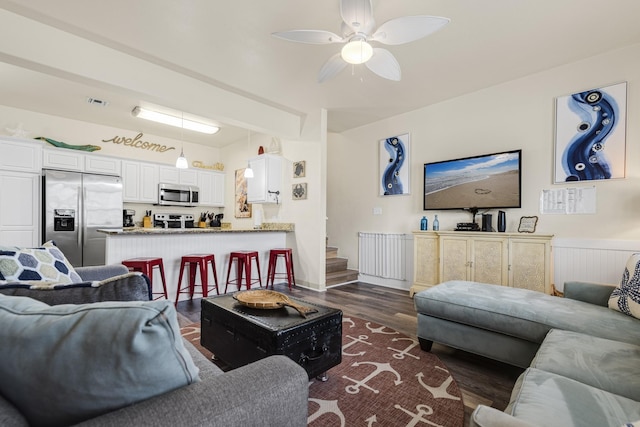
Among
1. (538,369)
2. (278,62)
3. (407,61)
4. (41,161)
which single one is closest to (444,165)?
(407,61)

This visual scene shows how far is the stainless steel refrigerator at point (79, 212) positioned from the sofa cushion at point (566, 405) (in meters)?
5.01

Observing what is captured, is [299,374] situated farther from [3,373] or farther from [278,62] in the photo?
[278,62]

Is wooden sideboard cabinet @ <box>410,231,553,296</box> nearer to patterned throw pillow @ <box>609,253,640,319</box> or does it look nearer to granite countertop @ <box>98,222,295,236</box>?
patterned throw pillow @ <box>609,253,640,319</box>

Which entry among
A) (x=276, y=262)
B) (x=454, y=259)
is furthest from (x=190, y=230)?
(x=454, y=259)

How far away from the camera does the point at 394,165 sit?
4.70 m

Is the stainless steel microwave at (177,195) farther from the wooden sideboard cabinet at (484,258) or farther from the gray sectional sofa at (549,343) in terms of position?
the gray sectional sofa at (549,343)

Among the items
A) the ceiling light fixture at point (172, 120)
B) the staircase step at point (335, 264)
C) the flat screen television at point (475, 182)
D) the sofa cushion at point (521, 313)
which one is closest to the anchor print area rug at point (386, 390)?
the sofa cushion at point (521, 313)

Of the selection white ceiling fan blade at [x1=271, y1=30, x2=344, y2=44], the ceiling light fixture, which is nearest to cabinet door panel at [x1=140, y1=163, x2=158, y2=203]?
the ceiling light fixture

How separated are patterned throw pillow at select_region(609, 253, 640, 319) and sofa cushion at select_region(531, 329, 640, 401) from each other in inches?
18.7

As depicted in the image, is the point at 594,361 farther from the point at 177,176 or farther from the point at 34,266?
the point at 177,176

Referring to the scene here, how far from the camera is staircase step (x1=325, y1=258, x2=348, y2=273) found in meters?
5.07

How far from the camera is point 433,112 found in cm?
430

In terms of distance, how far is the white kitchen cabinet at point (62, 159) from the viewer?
176 inches

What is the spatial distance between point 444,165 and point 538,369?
3218 mm
